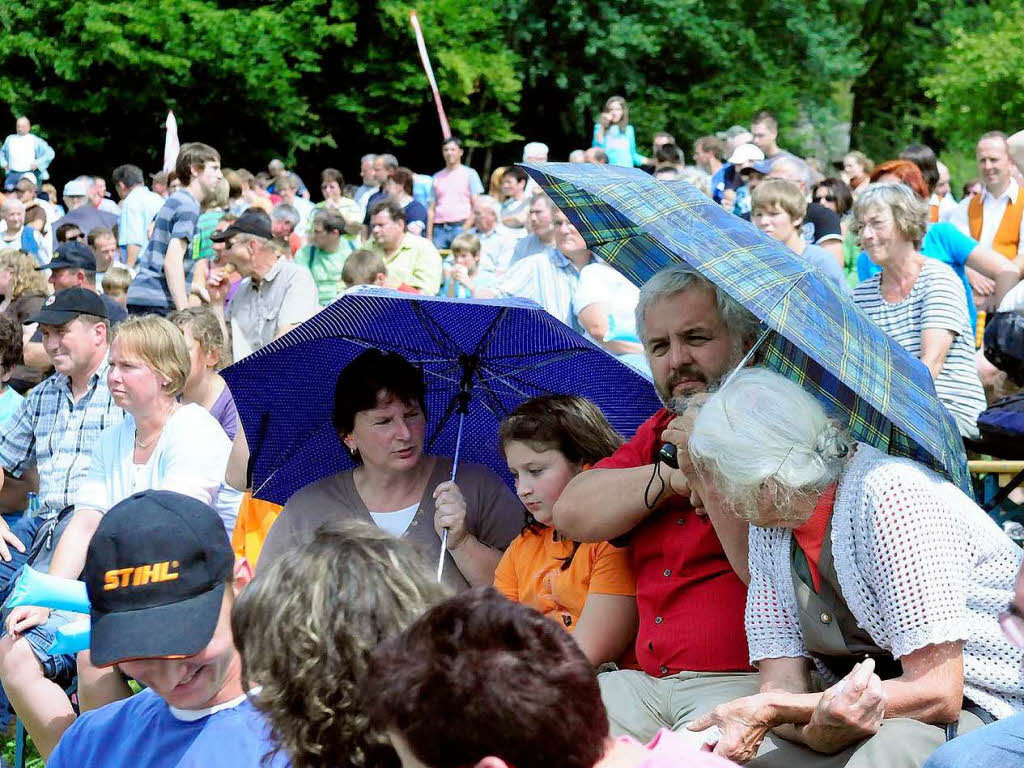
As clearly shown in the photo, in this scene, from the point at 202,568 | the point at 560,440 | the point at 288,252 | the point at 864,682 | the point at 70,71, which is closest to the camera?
the point at 202,568

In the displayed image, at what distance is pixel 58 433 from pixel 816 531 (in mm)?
3834

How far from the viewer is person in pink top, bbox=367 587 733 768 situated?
1702 mm

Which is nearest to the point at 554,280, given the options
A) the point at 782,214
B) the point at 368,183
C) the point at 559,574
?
the point at 782,214

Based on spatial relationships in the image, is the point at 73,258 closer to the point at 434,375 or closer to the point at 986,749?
the point at 434,375

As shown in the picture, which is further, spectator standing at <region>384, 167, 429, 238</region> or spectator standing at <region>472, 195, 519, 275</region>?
spectator standing at <region>384, 167, 429, 238</region>

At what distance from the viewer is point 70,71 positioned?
21.8 metres

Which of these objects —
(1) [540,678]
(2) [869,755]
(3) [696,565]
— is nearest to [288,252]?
(3) [696,565]

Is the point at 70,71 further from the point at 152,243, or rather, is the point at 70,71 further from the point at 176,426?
the point at 176,426

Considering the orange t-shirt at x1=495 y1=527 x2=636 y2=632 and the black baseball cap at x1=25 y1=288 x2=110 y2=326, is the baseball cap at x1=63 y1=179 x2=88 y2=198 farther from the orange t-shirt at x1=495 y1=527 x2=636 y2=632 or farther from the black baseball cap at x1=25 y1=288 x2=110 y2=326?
the orange t-shirt at x1=495 y1=527 x2=636 y2=632

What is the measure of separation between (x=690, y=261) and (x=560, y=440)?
115 cm

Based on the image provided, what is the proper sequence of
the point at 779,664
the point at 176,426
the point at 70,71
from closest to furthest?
1. the point at 779,664
2. the point at 176,426
3. the point at 70,71

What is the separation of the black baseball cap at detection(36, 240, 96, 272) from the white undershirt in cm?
595

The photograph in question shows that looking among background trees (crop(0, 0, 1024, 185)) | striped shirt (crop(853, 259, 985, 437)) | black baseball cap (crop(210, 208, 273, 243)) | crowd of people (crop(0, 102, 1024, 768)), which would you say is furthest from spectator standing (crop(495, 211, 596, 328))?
background trees (crop(0, 0, 1024, 185))

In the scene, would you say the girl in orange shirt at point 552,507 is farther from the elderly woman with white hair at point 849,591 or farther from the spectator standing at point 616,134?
the spectator standing at point 616,134
